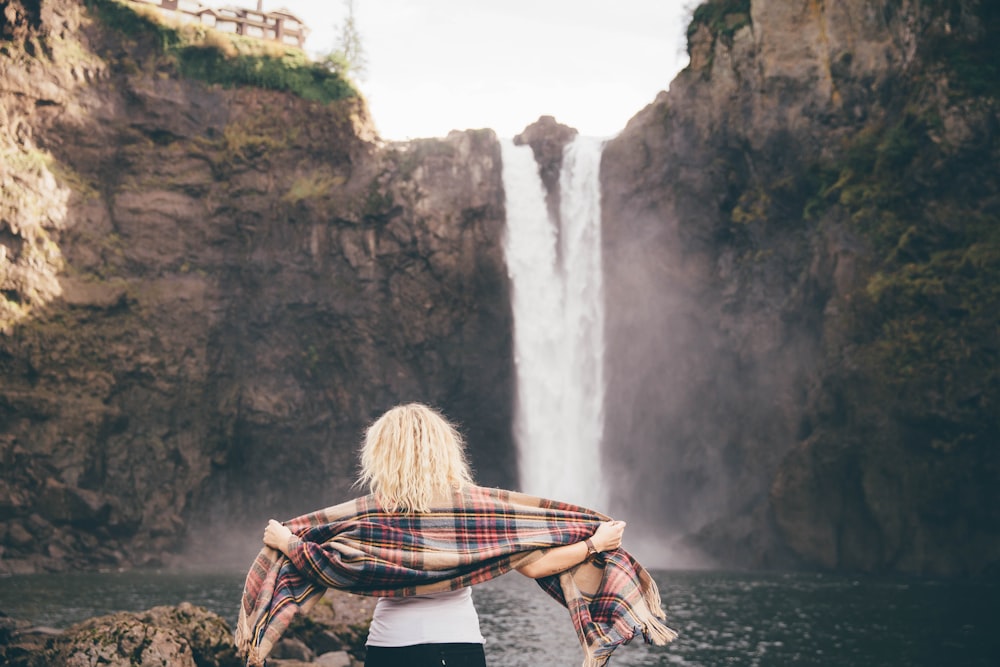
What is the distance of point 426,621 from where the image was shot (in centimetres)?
432

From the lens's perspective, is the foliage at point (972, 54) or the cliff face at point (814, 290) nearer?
the cliff face at point (814, 290)

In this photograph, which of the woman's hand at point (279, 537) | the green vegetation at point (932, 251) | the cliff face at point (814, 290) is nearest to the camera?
the woman's hand at point (279, 537)

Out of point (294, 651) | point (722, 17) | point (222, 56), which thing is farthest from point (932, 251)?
point (222, 56)

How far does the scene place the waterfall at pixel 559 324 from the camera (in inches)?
1646

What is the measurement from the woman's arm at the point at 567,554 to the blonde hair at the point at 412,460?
64 centimetres

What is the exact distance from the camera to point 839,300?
1345 inches

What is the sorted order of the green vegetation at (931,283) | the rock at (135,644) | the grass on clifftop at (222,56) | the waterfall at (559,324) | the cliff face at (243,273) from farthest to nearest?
the grass on clifftop at (222,56) → the waterfall at (559,324) → the cliff face at (243,273) → the green vegetation at (931,283) → the rock at (135,644)

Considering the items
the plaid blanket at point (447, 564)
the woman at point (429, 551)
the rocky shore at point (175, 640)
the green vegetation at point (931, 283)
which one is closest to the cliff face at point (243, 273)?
the green vegetation at point (931, 283)

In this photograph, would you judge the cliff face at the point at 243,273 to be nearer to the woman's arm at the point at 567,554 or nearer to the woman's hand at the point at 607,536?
the woman's arm at the point at 567,554

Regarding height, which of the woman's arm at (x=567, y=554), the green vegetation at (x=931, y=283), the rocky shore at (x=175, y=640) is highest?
the green vegetation at (x=931, y=283)

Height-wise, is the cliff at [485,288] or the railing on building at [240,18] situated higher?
the railing on building at [240,18]

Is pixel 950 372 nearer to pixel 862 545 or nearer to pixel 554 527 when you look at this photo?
pixel 862 545

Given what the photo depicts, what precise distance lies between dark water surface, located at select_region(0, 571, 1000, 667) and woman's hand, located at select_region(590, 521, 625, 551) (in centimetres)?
1341

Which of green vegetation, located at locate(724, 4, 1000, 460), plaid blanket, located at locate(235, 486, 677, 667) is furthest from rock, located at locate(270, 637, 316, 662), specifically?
green vegetation, located at locate(724, 4, 1000, 460)
